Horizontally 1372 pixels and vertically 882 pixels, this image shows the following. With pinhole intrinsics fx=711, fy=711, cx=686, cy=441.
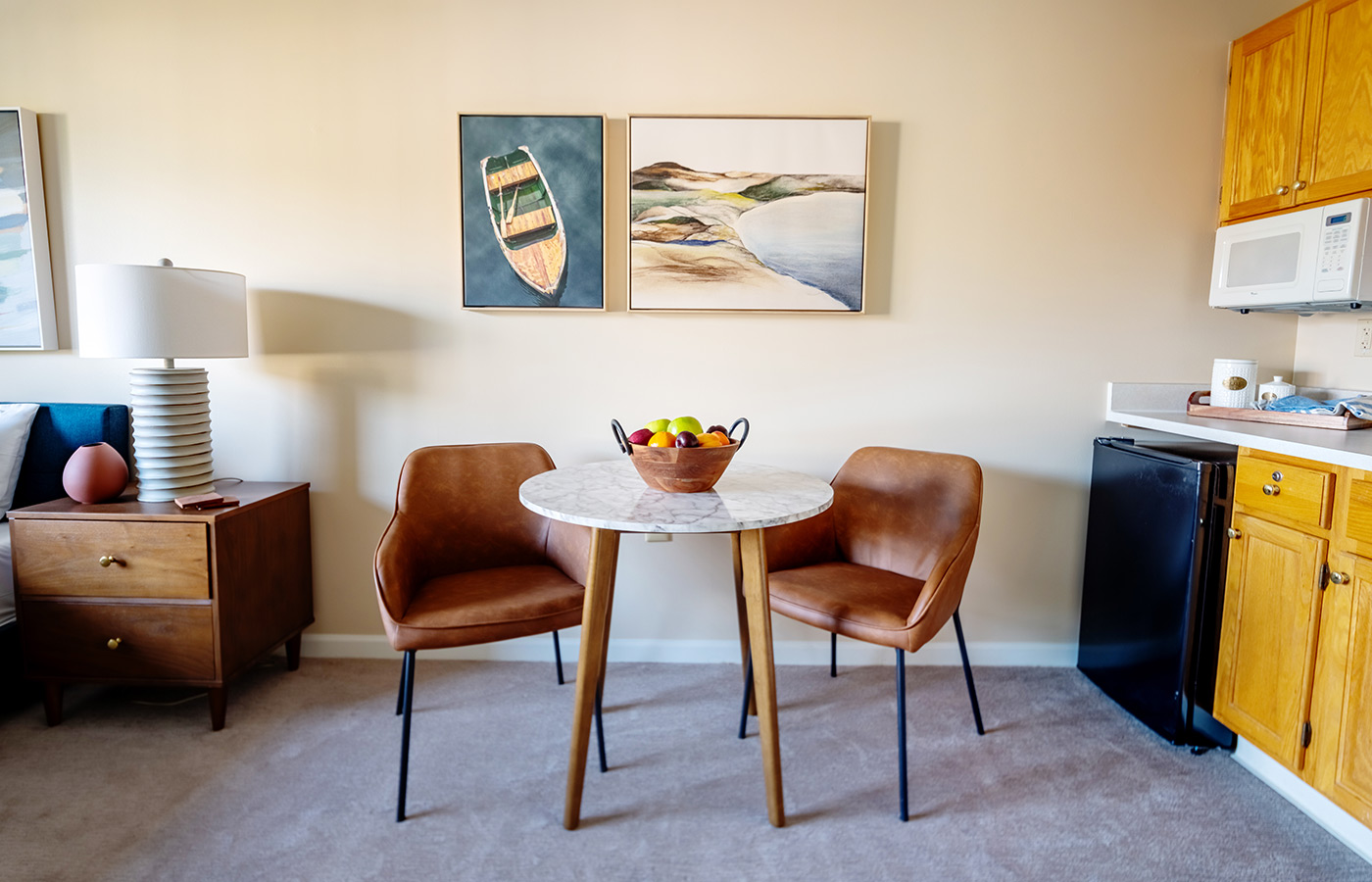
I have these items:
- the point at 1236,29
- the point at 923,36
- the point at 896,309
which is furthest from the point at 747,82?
the point at 1236,29

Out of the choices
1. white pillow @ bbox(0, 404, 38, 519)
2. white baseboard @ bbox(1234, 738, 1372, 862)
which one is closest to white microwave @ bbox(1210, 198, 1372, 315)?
white baseboard @ bbox(1234, 738, 1372, 862)

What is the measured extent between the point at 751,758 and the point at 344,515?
1.68 meters

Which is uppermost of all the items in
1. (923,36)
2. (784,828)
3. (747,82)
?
(923,36)

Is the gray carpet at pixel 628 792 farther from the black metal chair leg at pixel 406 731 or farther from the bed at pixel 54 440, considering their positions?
the bed at pixel 54 440

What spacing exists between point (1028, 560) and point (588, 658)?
5.77 ft

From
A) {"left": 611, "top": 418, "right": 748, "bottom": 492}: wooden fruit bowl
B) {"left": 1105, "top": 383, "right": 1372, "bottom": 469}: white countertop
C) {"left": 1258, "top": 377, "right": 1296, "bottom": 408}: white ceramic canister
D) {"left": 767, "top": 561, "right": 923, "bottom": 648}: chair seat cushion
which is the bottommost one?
{"left": 767, "top": 561, "right": 923, "bottom": 648}: chair seat cushion

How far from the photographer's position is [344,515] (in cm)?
261

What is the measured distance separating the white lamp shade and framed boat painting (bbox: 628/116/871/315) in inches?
52.2

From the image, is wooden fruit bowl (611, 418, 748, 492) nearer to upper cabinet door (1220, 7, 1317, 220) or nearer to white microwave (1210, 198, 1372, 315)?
white microwave (1210, 198, 1372, 315)

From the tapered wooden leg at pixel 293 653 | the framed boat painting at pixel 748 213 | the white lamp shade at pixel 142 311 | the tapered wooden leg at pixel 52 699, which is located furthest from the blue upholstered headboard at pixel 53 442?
the framed boat painting at pixel 748 213

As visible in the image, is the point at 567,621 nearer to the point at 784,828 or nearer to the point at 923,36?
the point at 784,828

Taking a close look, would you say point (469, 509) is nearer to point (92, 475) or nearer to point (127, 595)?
point (127, 595)

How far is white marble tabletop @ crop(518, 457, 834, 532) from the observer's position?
4.86 ft

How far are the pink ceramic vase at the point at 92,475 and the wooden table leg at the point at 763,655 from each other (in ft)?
6.52
